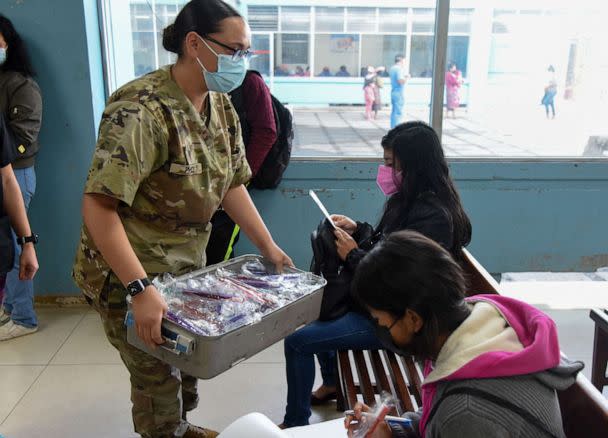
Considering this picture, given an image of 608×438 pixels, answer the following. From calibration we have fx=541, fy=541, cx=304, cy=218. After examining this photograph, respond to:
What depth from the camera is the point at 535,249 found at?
11.0 ft

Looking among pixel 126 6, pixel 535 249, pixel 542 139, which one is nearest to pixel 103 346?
pixel 126 6

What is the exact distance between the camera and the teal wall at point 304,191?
2.80 meters

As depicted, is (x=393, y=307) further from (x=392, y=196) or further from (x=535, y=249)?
(x=535, y=249)

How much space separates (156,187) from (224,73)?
1.17ft

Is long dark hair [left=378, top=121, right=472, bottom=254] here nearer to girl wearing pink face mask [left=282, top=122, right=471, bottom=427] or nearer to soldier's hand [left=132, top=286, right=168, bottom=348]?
girl wearing pink face mask [left=282, top=122, right=471, bottom=427]

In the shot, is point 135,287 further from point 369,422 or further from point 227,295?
point 369,422

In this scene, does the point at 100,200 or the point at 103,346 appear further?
the point at 103,346

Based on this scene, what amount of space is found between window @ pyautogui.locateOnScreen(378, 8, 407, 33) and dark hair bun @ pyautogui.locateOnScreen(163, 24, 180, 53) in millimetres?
1993

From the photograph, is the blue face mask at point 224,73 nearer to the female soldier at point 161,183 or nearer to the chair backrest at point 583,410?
the female soldier at point 161,183

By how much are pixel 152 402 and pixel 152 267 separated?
0.44 meters

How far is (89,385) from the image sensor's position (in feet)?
7.79

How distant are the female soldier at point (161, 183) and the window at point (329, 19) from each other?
68.0 inches

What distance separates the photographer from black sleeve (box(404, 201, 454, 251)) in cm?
178

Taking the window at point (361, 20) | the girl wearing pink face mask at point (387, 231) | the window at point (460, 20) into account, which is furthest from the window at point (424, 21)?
the girl wearing pink face mask at point (387, 231)
